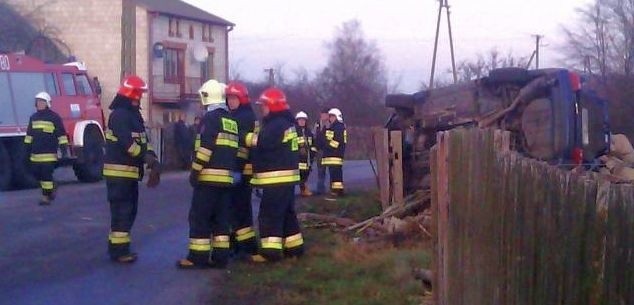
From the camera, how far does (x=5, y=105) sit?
2459cm

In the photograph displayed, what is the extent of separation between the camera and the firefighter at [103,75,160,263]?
11453mm

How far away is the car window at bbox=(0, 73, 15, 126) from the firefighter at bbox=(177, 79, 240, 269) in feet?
46.9

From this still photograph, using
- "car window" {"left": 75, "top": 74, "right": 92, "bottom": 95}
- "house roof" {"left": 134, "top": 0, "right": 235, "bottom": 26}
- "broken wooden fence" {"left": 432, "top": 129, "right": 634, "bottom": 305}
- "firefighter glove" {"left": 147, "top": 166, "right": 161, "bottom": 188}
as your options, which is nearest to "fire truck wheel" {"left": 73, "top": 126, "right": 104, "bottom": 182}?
"car window" {"left": 75, "top": 74, "right": 92, "bottom": 95}

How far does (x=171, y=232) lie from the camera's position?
47.9 ft

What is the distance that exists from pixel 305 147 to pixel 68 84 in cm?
882

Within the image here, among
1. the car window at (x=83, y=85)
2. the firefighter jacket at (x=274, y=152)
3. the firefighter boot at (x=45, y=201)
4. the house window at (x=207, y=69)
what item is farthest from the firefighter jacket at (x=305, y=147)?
the house window at (x=207, y=69)

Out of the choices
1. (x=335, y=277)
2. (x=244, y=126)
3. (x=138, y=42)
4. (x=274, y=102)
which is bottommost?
(x=335, y=277)

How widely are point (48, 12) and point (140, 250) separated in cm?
4155

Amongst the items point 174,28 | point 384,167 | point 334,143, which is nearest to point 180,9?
point 174,28

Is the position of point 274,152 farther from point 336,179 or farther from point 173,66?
point 173,66

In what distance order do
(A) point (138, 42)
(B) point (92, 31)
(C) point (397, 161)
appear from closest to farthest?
(C) point (397, 161)
(B) point (92, 31)
(A) point (138, 42)

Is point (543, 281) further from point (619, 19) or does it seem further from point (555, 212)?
point (619, 19)

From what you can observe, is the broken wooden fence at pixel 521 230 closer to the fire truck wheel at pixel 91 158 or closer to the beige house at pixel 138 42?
the fire truck wheel at pixel 91 158

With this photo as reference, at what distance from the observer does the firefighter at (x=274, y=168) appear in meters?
11.4
